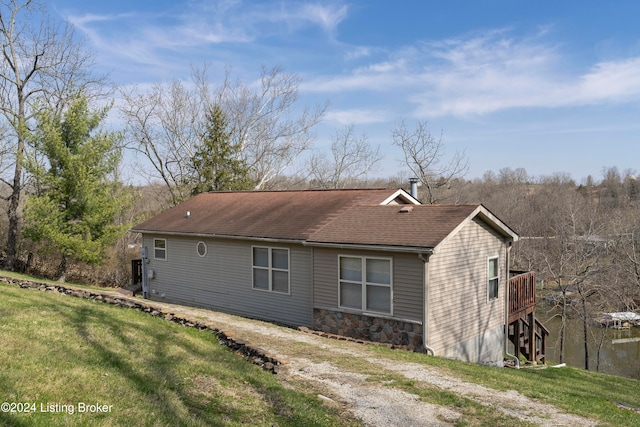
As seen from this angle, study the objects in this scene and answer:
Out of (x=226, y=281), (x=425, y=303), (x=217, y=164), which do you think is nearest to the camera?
(x=425, y=303)

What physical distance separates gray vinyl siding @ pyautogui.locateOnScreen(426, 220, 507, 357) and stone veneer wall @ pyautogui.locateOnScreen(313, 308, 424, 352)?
0.37 meters

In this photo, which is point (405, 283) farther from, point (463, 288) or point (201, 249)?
point (201, 249)

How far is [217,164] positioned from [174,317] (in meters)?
19.7

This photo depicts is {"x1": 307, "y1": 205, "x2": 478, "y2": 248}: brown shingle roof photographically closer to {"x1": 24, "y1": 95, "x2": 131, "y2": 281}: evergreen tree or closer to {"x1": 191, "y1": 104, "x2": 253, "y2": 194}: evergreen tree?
{"x1": 24, "y1": 95, "x2": 131, "y2": 281}: evergreen tree

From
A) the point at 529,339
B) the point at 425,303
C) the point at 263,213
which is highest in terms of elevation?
→ the point at 263,213

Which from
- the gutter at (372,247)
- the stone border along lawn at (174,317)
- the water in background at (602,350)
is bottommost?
the water in background at (602,350)

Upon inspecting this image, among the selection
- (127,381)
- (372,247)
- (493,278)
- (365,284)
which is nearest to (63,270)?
(365,284)

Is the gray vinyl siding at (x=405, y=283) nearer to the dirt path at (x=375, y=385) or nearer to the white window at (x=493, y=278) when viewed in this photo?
the dirt path at (x=375, y=385)

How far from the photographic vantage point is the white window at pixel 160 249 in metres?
17.2

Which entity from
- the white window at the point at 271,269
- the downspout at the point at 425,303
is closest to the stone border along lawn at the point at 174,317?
the white window at the point at 271,269

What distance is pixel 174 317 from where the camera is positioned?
35.8 ft

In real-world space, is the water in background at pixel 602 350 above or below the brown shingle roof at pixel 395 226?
below

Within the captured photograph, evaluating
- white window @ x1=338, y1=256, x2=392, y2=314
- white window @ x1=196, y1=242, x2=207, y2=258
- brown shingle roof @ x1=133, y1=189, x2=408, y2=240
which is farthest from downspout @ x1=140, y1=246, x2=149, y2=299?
white window @ x1=338, y1=256, x2=392, y2=314

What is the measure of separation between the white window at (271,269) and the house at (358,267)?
0.03m
